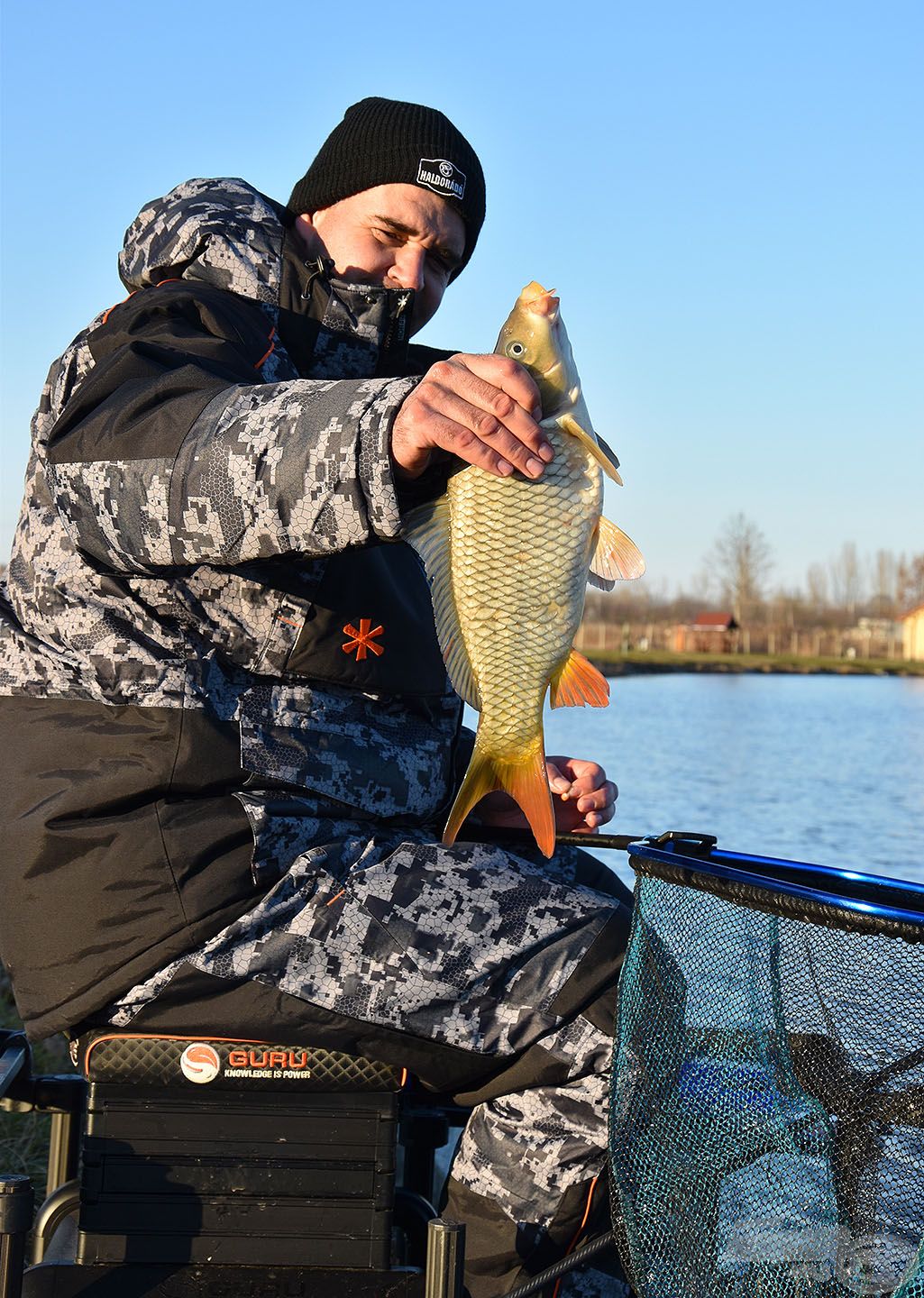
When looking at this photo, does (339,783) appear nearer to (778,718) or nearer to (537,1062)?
(537,1062)

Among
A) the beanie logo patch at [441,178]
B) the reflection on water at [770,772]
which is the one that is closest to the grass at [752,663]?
the reflection on water at [770,772]

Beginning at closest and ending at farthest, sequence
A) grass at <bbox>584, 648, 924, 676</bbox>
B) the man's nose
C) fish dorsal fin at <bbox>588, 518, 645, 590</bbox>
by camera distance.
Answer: fish dorsal fin at <bbox>588, 518, 645, 590</bbox>
the man's nose
grass at <bbox>584, 648, 924, 676</bbox>

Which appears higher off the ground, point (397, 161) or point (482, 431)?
point (397, 161)

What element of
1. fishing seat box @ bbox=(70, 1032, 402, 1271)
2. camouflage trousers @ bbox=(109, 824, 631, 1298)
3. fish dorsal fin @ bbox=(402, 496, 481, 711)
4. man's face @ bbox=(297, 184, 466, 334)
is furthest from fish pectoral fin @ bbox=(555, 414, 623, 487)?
fishing seat box @ bbox=(70, 1032, 402, 1271)

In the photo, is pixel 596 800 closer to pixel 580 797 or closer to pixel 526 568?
pixel 580 797

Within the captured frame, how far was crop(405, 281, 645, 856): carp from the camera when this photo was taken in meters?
2.20

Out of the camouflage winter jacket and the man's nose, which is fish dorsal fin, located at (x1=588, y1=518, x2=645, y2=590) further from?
the man's nose

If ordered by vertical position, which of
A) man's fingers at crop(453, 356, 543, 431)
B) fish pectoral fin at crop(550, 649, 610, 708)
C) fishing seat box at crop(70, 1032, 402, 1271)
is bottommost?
fishing seat box at crop(70, 1032, 402, 1271)

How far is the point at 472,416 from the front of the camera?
2053 millimetres

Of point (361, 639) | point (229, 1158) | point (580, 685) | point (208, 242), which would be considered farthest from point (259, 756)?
point (208, 242)

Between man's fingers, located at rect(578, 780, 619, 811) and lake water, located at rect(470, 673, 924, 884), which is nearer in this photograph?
man's fingers, located at rect(578, 780, 619, 811)

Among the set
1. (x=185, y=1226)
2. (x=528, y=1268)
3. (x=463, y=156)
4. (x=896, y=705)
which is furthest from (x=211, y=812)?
(x=896, y=705)

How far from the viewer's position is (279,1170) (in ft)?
7.71

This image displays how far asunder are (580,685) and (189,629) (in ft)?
2.27
